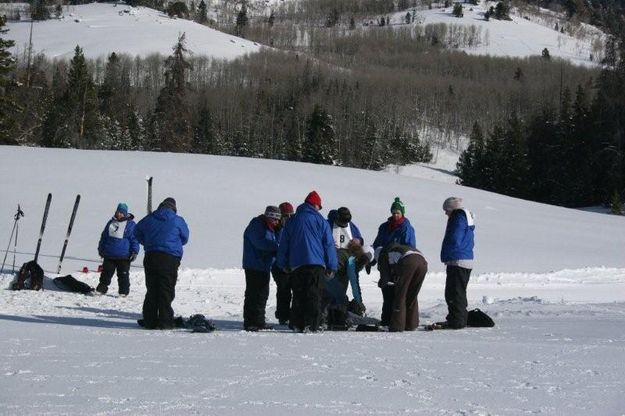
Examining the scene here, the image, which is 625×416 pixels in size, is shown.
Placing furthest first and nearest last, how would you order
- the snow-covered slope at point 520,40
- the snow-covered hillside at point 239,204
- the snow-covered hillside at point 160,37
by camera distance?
the snow-covered slope at point 520,40
the snow-covered hillside at point 160,37
the snow-covered hillside at point 239,204

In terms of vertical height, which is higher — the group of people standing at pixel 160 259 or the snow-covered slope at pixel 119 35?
the snow-covered slope at pixel 119 35

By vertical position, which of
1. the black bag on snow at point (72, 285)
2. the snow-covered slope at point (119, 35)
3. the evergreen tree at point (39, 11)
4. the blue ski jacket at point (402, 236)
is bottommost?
the black bag on snow at point (72, 285)

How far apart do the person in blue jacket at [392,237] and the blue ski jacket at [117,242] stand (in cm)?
531

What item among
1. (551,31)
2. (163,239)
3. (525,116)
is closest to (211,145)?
(525,116)

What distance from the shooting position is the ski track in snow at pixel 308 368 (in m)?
4.99

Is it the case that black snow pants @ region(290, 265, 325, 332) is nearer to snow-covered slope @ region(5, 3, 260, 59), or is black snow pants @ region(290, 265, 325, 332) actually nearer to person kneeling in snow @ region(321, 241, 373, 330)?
person kneeling in snow @ region(321, 241, 373, 330)

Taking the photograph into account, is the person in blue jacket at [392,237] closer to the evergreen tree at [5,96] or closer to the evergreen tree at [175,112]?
the evergreen tree at [5,96]

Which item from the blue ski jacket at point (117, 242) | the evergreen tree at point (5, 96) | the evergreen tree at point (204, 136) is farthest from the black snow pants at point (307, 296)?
the evergreen tree at point (204, 136)

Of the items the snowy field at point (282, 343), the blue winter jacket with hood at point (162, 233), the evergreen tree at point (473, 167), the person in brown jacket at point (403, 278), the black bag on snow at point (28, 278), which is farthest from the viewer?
→ the evergreen tree at point (473, 167)

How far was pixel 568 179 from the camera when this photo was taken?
6166 centimetres

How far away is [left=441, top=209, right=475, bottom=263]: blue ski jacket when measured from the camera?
9.48 meters

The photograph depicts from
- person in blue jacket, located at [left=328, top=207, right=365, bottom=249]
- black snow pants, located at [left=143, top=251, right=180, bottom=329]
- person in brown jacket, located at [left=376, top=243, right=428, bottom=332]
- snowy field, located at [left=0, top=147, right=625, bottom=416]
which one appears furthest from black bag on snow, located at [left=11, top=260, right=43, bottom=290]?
person in brown jacket, located at [left=376, top=243, right=428, bottom=332]

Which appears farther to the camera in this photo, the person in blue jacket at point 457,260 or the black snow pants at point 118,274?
the black snow pants at point 118,274

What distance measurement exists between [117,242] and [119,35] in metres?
147
